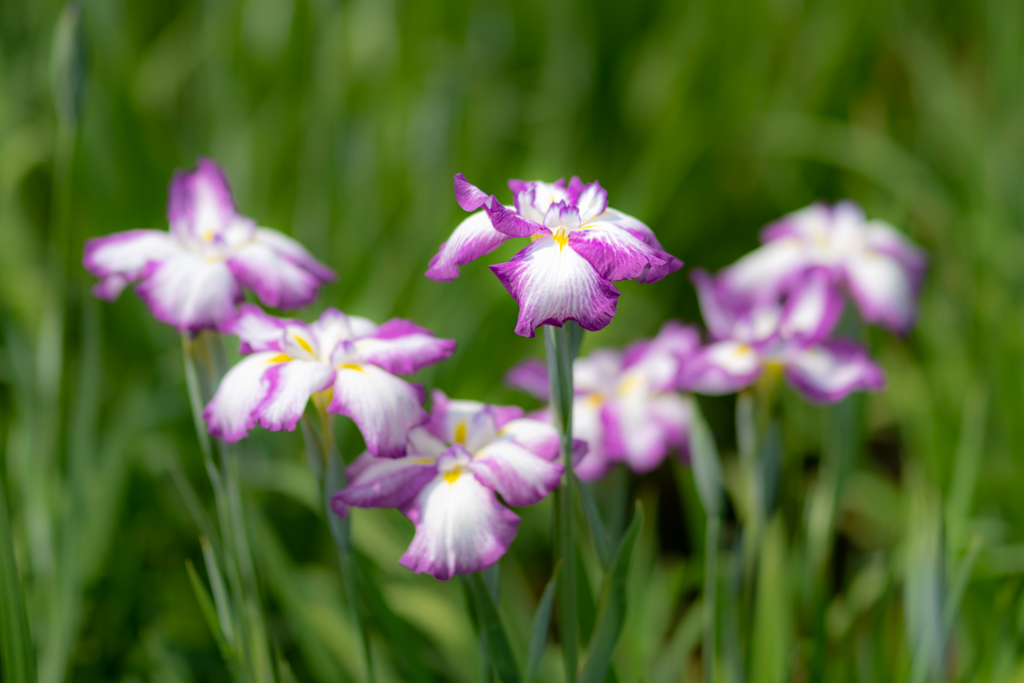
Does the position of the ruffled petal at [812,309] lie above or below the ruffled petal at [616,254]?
above

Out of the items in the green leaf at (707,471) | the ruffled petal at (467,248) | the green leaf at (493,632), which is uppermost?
the ruffled petal at (467,248)

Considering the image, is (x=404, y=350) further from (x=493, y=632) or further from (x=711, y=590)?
(x=711, y=590)

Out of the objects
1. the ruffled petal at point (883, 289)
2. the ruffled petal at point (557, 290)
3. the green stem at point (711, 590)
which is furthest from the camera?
the ruffled petal at point (883, 289)

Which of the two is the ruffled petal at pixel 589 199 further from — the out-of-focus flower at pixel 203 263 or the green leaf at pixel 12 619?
the green leaf at pixel 12 619

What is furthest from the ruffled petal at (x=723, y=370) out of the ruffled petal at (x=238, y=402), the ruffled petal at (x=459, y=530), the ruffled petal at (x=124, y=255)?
the ruffled petal at (x=124, y=255)

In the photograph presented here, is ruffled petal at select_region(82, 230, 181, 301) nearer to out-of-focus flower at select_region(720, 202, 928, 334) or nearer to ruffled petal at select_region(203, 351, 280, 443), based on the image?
ruffled petal at select_region(203, 351, 280, 443)

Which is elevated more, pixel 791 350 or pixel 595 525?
pixel 791 350

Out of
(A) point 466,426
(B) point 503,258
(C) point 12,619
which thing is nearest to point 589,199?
(A) point 466,426

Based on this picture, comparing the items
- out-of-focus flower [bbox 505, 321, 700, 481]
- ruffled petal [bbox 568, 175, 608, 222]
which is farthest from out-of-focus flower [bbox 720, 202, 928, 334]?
ruffled petal [bbox 568, 175, 608, 222]

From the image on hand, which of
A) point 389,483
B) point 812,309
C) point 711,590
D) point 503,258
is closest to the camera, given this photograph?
point 389,483
